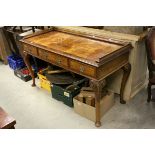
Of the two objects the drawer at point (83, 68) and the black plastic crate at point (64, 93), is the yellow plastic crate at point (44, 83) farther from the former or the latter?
the drawer at point (83, 68)

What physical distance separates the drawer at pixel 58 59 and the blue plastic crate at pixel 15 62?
141 cm

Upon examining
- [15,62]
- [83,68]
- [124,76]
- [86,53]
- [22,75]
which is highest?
[86,53]

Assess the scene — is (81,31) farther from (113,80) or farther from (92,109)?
(92,109)

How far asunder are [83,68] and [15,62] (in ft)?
6.34

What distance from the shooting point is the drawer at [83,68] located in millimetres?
1935

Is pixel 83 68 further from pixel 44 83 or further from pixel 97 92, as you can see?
pixel 44 83

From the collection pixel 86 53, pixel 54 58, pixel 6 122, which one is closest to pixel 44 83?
pixel 54 58

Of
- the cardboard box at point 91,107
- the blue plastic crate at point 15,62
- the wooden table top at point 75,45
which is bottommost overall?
the cardboard box at point 91,107

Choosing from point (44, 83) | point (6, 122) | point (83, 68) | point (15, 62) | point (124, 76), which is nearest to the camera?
point (6, 122)

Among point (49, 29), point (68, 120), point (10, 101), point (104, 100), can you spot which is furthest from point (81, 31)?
point (10, 101)

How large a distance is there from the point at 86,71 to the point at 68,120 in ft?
2.26

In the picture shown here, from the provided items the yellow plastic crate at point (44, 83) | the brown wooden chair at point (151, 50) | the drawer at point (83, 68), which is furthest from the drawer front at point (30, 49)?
the brown wooden chair at point (151, 50)

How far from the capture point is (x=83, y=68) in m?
2.01

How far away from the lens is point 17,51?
380cm
